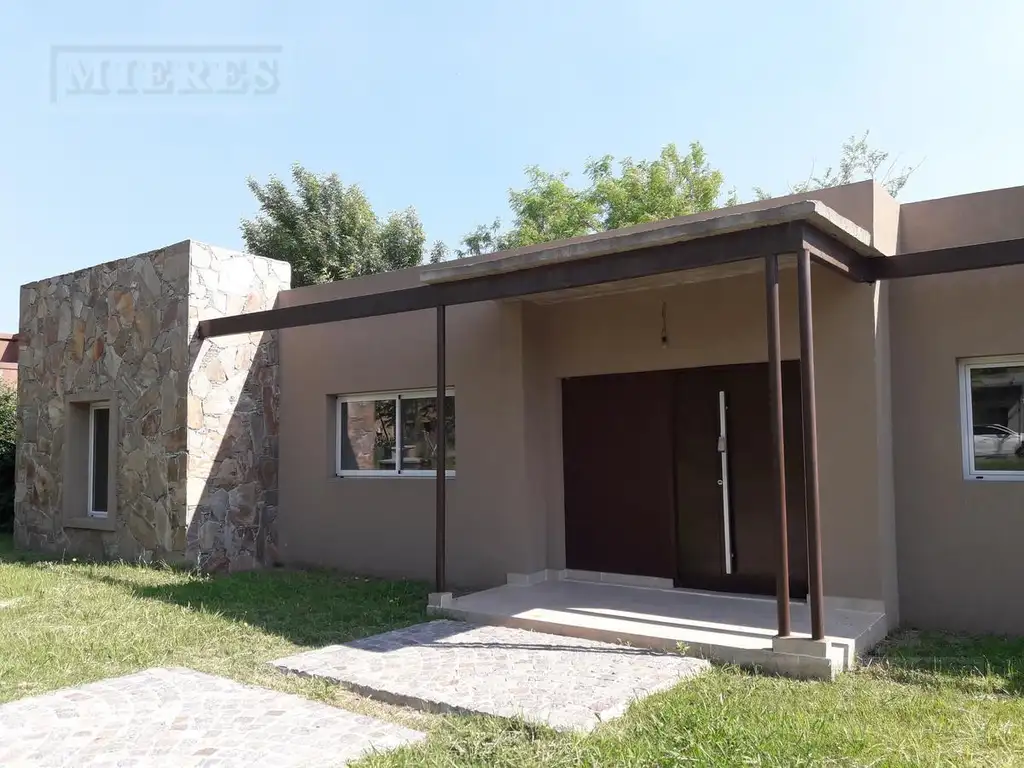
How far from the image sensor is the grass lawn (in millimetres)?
3633

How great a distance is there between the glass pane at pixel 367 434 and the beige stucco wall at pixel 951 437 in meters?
5.39

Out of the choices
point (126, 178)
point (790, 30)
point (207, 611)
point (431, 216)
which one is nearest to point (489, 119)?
point (790, 30)

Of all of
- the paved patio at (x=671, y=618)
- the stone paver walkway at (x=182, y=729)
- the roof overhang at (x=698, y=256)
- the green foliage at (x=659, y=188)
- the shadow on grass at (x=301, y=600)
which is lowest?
the shadow on grass at (x=301, y=600)

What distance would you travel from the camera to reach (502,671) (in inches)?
198

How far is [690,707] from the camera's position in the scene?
4184mm

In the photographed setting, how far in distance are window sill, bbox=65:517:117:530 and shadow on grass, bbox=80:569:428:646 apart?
1173 mm

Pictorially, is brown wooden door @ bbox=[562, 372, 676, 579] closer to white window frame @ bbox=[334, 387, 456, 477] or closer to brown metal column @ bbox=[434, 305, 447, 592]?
white window frame @ bbox=[334, 387, 456, 477]

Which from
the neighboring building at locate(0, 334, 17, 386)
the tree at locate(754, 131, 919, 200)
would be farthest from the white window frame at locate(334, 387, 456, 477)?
the tree at locate(754, 131, 919, 200)

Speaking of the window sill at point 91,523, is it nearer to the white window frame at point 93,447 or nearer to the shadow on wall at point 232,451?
the white window frame at point 93,447

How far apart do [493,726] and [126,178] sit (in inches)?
354

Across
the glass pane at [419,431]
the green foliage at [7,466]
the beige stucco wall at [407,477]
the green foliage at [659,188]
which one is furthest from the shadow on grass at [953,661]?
the green foliage at [659,188]

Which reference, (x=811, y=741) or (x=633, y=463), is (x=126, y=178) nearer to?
(x=633, y=463)

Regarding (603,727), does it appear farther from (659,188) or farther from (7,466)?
(659,188)

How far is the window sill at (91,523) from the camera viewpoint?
10064 millimetres
